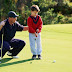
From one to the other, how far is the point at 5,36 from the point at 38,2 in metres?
27.1

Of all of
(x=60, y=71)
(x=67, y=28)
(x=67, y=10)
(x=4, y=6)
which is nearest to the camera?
(x=60, y=71)

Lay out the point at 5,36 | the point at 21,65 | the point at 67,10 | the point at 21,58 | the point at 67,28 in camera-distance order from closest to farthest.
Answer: the point at 21,65 < the point at 5,36 < the point at 21,58 < the point at 67,28 < the point at 67,10

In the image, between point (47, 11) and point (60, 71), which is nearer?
point (60, 71)

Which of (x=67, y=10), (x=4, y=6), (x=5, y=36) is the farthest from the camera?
(x=67, y=10)

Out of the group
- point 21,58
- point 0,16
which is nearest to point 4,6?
point 0,16

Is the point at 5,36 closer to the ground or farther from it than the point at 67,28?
farther from it

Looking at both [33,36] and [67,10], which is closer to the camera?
[33,36]

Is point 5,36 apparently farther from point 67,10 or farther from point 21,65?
point 67,10

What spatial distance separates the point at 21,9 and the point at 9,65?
27.9m

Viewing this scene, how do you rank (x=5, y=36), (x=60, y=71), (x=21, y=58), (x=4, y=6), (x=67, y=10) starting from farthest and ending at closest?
(x=67, y=10)
(x=4, y=6)
(x=21, y=58)
(x=5, y=36)
(x=60, y=71)

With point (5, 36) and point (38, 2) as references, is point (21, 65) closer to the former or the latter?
point (5, 36)

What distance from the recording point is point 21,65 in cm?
591

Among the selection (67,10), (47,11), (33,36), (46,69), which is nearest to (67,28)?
(33,36)

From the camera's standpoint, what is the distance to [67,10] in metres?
38.0
